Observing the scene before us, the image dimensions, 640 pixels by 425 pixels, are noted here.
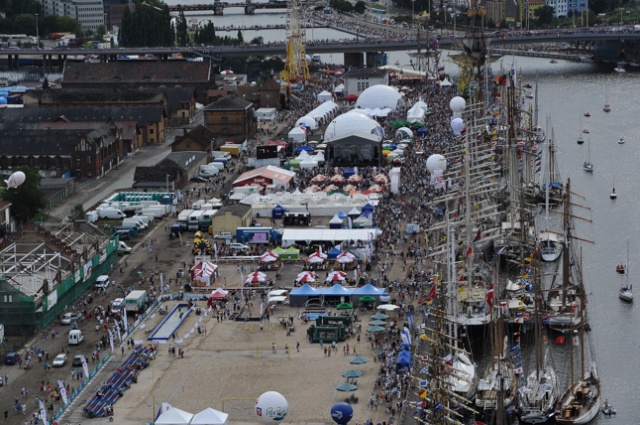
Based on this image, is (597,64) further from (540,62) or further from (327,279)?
(327,279)

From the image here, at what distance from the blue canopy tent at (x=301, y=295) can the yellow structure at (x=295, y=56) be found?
54.5m

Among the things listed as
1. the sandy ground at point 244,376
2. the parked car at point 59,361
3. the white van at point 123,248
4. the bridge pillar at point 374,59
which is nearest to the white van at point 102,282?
the sandy ground at point 244,376

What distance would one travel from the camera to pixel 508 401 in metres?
38.4

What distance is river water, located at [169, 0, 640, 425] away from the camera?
4300cm

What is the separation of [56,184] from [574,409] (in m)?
32.0

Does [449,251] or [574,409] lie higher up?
[449,251]

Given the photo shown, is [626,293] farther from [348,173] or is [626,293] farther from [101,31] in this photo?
[101,31]

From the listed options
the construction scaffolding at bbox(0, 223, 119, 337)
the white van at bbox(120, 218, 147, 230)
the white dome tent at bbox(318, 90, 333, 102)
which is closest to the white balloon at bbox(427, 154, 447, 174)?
the white van at bbox(120, 218, 147, 230)

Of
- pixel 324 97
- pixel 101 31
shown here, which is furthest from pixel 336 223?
pixel 101 31

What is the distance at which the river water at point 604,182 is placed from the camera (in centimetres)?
4300

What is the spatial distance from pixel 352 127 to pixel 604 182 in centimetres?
1223

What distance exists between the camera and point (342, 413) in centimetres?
3553

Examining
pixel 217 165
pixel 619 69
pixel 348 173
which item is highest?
pixel 619 69

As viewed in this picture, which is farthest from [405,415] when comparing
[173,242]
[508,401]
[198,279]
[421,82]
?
[421,82]
